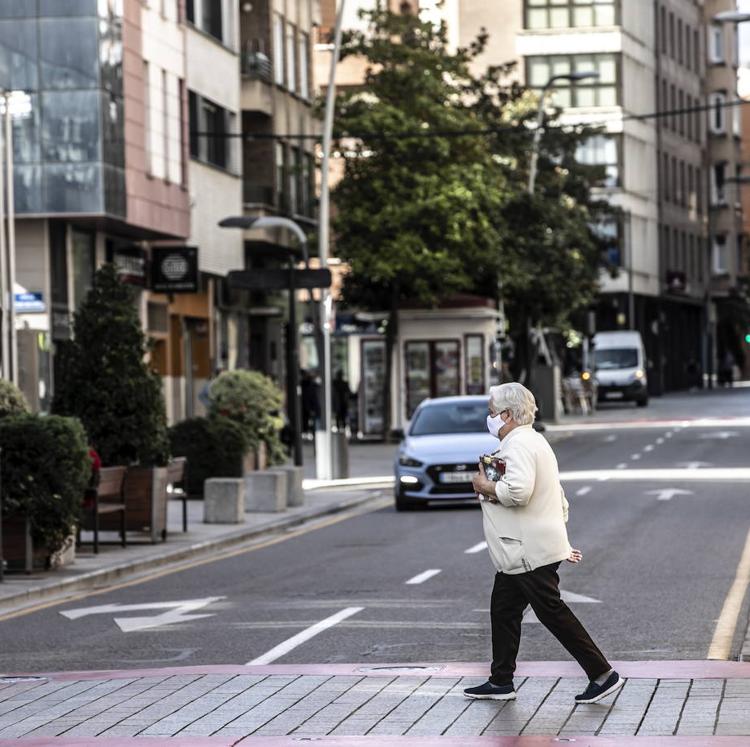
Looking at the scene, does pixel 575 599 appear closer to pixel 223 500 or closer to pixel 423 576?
pixel 423 576

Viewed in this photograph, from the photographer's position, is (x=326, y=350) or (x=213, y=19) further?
(x=213, y=19)

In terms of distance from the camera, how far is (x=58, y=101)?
39531 mm

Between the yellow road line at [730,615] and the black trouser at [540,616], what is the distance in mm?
2387

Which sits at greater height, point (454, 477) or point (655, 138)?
point (655, 138)

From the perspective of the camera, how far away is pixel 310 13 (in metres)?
61.8

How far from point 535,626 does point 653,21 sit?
93.9 m

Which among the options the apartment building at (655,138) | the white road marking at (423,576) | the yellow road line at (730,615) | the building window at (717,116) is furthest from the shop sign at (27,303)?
the building window at (717,116)

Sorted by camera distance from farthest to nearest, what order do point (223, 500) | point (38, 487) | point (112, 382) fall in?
point (223, 500) → point (112, 382) → point (38, 487)

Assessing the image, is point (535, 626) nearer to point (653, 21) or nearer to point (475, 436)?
point (475, 436)

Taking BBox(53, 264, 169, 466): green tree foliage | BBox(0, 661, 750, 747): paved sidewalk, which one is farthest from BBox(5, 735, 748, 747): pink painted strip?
BBox(53, 264, 169, 466): green tree foliage

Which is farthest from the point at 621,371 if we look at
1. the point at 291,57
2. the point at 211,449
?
the point at 211,449

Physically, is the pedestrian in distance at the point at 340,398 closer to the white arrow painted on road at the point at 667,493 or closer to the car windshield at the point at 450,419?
the white arrow painted on road at the point at 667,493

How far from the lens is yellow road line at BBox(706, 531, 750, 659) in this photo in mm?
13367

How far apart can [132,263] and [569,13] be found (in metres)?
57.7
